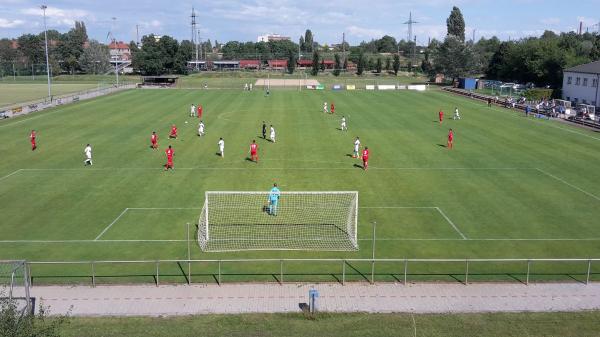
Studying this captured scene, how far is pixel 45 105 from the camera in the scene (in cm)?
6725

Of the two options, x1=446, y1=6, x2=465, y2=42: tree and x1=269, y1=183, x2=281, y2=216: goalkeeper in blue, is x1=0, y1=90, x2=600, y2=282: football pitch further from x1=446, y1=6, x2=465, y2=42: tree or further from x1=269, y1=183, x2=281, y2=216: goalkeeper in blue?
x1=446, y1=6, x2=465, y2=42: tree

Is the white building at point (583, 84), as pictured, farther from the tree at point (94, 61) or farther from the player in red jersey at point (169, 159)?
the tree at point (94, 61)

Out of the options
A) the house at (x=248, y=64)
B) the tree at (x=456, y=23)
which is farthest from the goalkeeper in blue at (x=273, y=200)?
the house at (x=248, y=64)

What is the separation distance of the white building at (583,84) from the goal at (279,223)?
54.7 metres

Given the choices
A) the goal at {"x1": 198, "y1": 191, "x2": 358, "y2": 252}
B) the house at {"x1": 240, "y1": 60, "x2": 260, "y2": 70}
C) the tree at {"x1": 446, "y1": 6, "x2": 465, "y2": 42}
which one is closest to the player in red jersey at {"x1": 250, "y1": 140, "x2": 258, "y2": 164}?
the goal at {"x1": 198, "y1": 191, "x2": 358, "y2": 252}

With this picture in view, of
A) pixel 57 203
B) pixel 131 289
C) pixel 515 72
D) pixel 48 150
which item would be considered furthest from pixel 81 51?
pixel 131 289

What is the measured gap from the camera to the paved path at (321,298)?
54.1 feet

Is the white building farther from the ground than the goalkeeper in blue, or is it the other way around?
the white building

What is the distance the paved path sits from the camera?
16.5 meters

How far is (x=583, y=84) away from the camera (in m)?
72.6

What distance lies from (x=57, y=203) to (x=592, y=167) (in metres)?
34.0

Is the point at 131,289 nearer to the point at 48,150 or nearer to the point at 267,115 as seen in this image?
the point at 48,150

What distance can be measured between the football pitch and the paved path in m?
1.03

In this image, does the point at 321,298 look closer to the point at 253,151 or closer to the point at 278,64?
the point at 253,151
